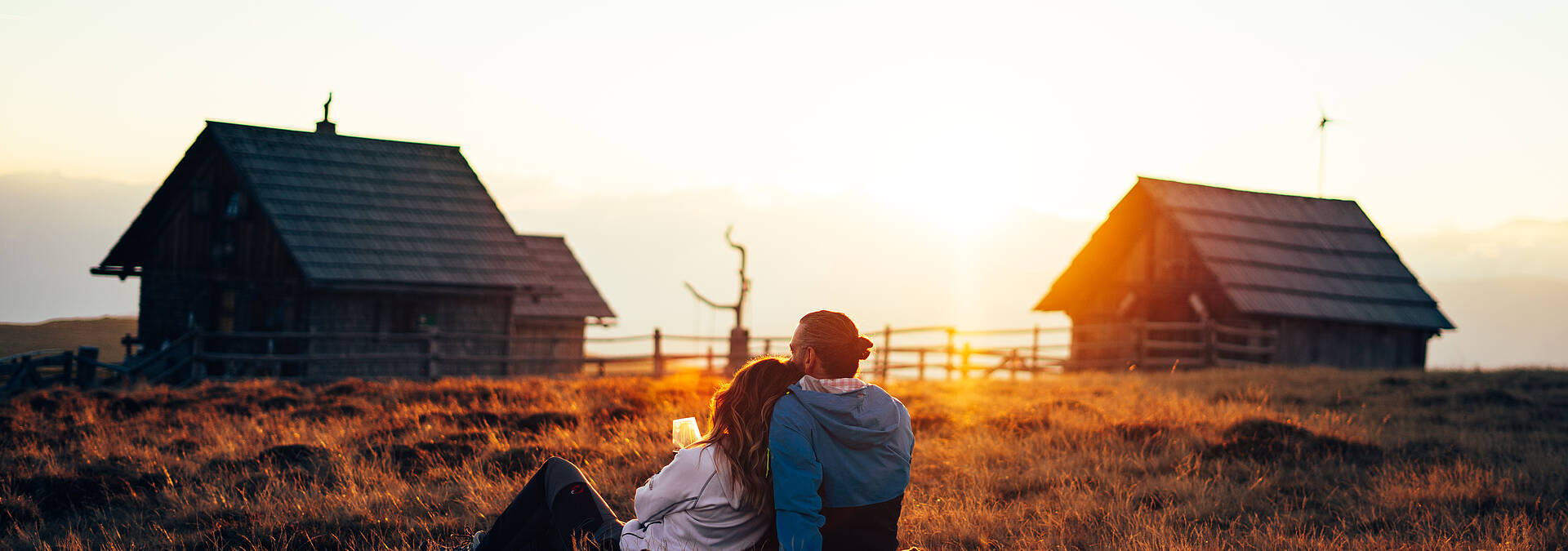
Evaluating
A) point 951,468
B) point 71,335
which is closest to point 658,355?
point 951,468

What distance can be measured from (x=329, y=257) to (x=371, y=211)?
6.62ft

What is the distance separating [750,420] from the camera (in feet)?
13.3

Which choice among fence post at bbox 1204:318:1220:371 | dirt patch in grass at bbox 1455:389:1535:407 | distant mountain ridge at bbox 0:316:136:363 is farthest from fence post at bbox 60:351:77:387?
fence post at bbox 1204:318:1220:371

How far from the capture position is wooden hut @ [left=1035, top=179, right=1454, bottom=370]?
2297cm

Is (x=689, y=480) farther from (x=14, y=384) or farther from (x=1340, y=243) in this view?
(x=1340, y=243)

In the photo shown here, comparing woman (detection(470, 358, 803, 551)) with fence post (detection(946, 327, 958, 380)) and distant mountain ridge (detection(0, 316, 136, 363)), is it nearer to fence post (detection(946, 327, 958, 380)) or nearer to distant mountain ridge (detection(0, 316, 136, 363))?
fence post (detection(946, 327, 958, 380))

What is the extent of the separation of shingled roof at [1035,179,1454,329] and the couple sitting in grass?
20514 millimetres

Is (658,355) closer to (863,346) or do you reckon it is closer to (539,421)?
(539,421)

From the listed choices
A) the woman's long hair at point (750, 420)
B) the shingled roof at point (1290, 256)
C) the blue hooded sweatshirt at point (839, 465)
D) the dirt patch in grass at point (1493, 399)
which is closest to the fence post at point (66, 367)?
the woman's long hair at point (750, 420)

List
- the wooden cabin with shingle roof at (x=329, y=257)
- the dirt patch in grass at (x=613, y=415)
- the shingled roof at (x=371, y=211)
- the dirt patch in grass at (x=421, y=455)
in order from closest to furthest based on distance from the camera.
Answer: the dirt patch in grass at (x=421, y=455), the dirt patch in grass at (x=613, y=415), the wooden cabin with shingle roof at (x=329, y=257), the shingled roof at (x=371, y=211)

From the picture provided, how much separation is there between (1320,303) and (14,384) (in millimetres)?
25843

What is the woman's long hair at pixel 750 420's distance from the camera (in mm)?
4043

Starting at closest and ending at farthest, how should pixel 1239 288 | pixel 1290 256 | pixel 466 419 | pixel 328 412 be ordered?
pixel 466 419
pixel 328 412
pixel 1239 288
pixel 1290 256

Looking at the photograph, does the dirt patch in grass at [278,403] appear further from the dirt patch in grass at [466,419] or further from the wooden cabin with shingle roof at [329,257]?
the wooden cabin with shingle roof at [329,257]
